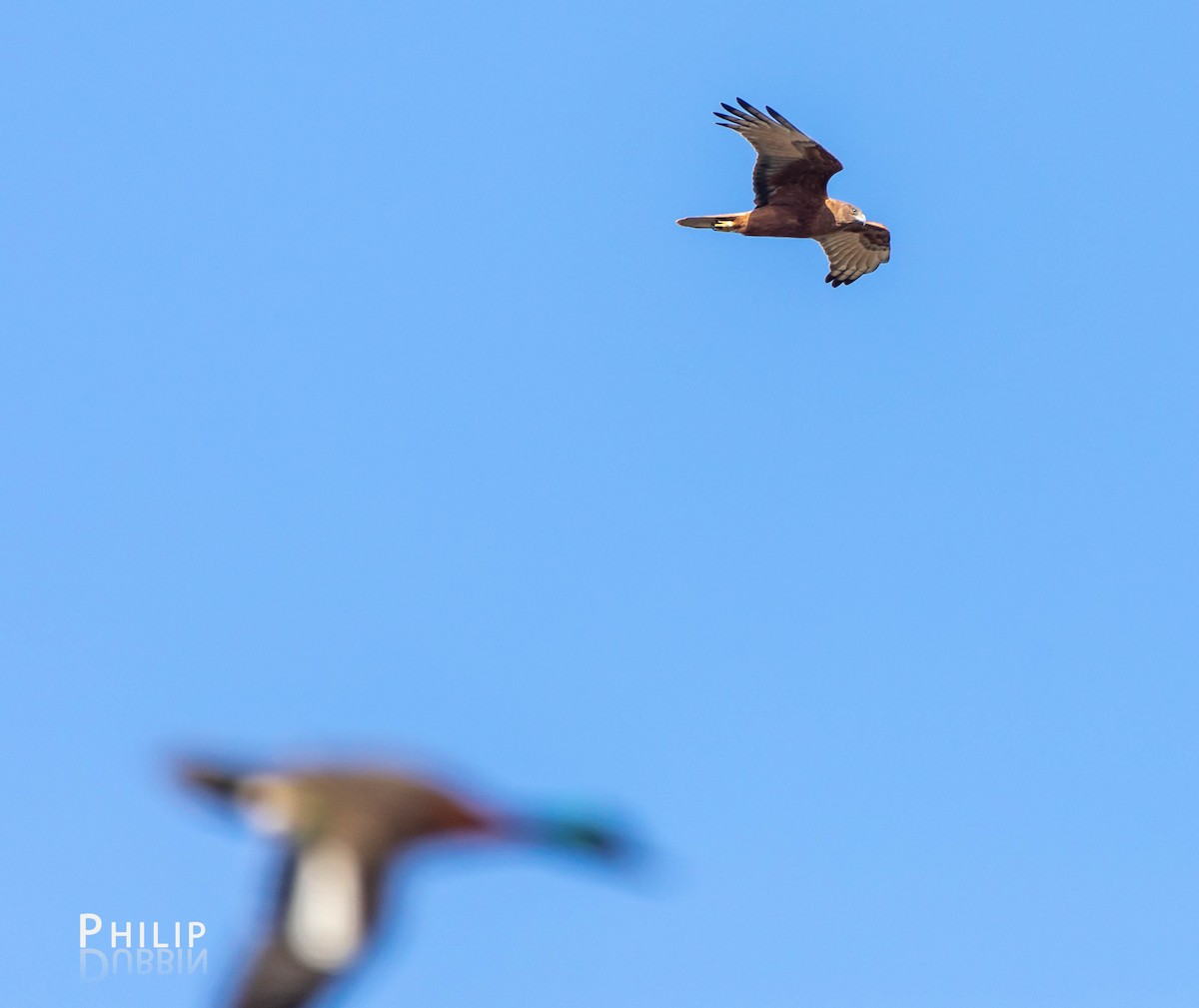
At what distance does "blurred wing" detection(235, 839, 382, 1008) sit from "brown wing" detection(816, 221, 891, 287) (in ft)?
80.5

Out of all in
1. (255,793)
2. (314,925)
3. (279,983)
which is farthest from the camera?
(255,793)

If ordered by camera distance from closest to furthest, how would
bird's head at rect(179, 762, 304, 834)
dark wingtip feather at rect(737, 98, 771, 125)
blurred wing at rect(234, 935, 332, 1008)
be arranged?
blurred wing at rect(234, 935, 332, 1008), bird's head at rect(179, 762, 304, 834), dark wingtip feather at rect(737, 98, 771, 125)

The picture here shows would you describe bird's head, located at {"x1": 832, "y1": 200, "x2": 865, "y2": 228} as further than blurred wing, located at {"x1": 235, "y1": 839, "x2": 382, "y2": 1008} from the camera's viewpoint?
Yes

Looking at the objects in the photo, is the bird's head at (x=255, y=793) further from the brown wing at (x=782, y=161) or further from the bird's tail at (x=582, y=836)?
the brown wing at (x=782, y=161)

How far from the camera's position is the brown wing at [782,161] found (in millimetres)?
27953

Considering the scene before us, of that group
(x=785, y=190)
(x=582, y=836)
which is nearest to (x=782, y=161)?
(x=785, y=190)

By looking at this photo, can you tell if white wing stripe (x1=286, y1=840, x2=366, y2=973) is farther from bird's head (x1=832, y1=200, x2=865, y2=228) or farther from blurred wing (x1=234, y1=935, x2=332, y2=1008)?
bird's head (x1=832, y1=200, x2=865, y2=228)

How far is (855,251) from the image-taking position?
31391mm

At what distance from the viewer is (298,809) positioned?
7.76m

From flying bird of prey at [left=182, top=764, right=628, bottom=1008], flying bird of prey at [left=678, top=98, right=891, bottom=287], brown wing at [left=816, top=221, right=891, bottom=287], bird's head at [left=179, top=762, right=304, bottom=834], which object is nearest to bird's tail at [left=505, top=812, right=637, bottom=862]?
flying bird of prey at [left=182, top=764, right=628, bottom=1008]

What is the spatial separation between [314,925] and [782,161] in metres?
22.9

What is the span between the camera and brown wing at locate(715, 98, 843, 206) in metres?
28.0

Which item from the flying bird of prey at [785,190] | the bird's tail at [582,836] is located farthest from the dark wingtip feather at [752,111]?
the bird's tail at [582,836]

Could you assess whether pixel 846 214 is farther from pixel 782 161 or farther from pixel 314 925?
pixel 314 925
